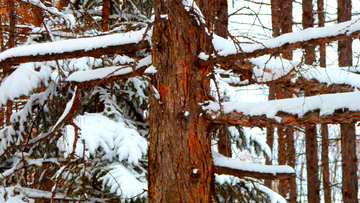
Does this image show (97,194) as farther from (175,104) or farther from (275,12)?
(275,12)

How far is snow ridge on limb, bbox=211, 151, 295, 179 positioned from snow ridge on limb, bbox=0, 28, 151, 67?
1.20 metres

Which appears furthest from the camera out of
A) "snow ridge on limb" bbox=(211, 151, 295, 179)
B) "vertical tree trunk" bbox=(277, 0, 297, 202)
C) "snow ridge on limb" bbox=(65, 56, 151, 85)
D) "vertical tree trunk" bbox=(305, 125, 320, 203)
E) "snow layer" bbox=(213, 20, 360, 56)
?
"vertical tree trunk" bbox=(277, 0, 297, 202)

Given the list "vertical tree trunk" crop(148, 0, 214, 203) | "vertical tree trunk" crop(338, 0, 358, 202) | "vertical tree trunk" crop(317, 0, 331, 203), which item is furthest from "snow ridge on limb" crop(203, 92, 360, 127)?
"vertical tree trunk" crop(317, 0, 331, 203)

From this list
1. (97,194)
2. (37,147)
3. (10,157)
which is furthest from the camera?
(10,157)

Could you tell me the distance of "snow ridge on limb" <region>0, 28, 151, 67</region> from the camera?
251cm

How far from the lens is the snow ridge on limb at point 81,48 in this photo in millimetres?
A: 2510

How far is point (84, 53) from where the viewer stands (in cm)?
256

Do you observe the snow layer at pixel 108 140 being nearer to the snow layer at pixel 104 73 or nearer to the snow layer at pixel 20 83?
the snow layer at pixel 20 83

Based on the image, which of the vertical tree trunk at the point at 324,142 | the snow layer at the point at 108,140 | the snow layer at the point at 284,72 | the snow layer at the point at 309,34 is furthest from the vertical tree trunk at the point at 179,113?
the vertical tree trunk at the point at 324,142

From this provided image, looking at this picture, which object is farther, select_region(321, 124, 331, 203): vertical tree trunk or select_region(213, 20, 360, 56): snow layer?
select_region(321, 124, 331, 203): vertical tree trunk

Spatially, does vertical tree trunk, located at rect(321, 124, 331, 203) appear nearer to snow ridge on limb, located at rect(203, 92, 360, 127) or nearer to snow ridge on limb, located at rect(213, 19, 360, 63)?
snow ridge on limb, located at rect(203, 92, 360, 127)

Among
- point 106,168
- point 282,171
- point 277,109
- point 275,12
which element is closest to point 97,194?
point 106,168

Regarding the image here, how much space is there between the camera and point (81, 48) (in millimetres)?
2551

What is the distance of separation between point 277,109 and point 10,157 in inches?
189
